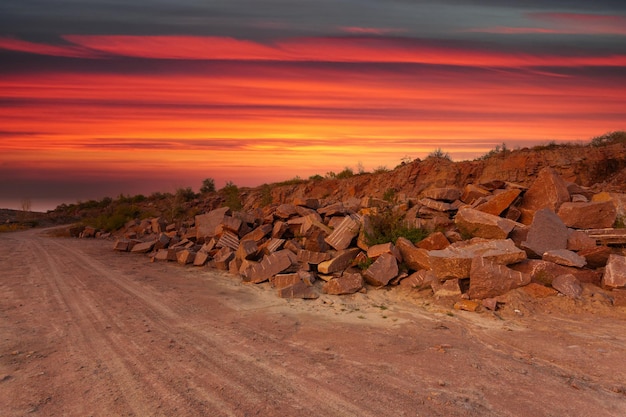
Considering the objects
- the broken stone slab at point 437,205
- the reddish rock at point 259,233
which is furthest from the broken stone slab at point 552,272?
the reddish rock at point 259,233

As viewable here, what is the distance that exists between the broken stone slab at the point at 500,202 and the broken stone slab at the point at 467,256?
2.19 m

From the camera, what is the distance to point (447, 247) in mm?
9953

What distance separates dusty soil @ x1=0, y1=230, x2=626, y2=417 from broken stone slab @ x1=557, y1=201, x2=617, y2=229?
2881mm

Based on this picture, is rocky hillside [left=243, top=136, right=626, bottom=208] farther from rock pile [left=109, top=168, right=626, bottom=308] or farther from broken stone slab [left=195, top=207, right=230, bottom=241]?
broken stone slab [left=195, top=207, right=230, bottom=241]

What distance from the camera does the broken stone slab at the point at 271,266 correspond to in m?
11.1

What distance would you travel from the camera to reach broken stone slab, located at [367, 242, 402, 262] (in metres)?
10.3

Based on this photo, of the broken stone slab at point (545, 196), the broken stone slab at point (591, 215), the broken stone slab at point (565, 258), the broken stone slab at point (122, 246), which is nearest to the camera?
the broken stone slab at point (565, 258)

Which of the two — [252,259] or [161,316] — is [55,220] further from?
[161,316]

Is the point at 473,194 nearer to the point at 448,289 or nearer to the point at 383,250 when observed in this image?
the point at 383,250

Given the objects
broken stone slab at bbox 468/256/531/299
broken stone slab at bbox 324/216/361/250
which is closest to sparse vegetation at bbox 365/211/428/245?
broken stone slab at bbox 324/216/361/250

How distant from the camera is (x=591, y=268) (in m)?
9.45

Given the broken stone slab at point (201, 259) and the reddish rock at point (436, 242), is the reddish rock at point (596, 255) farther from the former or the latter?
the broken stone slab at point (201, 259)

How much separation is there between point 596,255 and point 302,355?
685 centimetres

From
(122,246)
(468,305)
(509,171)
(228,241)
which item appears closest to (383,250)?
(468,305)
